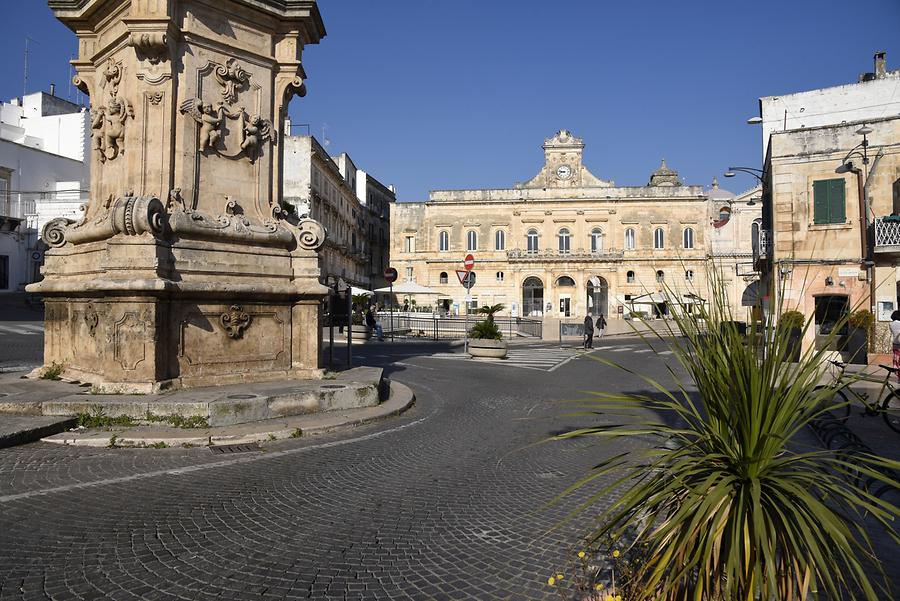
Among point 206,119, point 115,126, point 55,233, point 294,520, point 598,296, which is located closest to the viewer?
point 294,520

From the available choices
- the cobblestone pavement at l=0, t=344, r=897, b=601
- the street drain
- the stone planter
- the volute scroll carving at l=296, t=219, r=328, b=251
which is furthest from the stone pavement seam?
the stone planter

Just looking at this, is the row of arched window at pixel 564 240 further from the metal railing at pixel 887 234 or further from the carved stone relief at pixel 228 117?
the carved stone relief at pixel 228 117

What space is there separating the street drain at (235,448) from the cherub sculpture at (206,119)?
4526 millimetres

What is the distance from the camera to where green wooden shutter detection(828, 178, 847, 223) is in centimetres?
1867

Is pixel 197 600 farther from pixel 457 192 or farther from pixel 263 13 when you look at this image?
pixel 457 192

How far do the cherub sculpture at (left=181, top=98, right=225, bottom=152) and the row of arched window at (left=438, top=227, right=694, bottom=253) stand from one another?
172 ft

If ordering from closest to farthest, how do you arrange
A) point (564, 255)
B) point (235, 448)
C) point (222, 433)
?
point (235, 448), point (222, 433), point (564, 255)

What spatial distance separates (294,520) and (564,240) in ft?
189

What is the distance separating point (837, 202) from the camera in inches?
738

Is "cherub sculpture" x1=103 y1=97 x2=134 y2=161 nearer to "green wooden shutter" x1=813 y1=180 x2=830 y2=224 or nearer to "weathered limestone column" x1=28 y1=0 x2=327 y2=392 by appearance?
"weathered limestone column" x1=28 y1=0 x2=327 y2=392

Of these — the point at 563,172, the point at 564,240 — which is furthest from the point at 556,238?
the point at 563,172

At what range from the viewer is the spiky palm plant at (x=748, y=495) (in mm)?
2084

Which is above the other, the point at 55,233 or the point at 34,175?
the point at 34,175

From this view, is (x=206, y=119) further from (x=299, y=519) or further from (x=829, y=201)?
(x=829, y=201)
